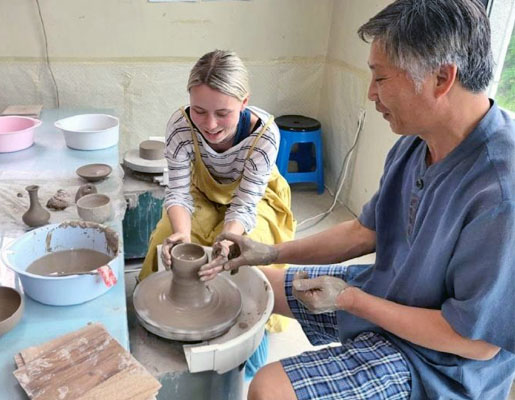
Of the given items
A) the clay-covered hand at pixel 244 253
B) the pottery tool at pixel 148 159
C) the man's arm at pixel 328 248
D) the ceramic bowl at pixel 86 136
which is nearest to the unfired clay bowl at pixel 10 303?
the clay-covered hand at pixel 244 253

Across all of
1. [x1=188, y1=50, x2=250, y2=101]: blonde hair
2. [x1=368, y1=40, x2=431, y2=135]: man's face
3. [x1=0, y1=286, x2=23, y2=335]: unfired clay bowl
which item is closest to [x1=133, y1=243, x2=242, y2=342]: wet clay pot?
[x1=0, y1=286, x2=23, y2=335]: unfired clay bowl

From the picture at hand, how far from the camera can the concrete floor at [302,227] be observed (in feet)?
6.87

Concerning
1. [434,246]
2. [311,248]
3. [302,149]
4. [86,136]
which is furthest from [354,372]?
[302,149]

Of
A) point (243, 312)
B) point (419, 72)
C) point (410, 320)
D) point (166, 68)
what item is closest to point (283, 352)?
point (243, 312)

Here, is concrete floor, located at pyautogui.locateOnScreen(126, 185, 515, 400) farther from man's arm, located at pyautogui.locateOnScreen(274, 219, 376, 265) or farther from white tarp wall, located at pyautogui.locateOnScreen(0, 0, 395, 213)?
man's arm, located at pyautogui.locateOnScreen(274, 219, 376, 265)

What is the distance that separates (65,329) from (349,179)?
258cm

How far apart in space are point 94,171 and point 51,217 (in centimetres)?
38

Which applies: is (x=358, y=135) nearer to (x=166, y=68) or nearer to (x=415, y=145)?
(x=166, y=68)

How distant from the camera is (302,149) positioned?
3.77 metres

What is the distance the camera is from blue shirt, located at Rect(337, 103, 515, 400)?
3.27ft

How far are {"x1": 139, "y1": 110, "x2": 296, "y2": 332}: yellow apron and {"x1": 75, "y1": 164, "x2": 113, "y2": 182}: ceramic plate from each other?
1.01ft

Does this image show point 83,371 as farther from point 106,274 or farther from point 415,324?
point 415,324

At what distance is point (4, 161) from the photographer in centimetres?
215

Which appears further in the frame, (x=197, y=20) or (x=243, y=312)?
(x=197, y=20)
